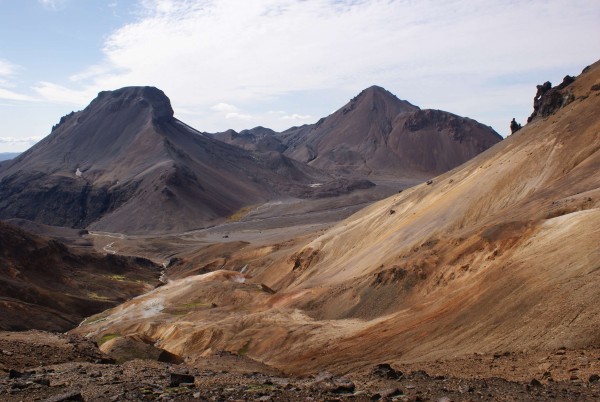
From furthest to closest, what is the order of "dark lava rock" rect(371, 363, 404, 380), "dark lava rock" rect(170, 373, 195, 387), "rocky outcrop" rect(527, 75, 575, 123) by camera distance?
1. "rocky outcrop" rect(527, 75, 575, 123)
2. "dark lava rock" rect(371, 363, 404, 380)
3. "dark lava rock" rect(170, 373, 195, 387)

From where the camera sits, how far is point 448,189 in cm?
5162

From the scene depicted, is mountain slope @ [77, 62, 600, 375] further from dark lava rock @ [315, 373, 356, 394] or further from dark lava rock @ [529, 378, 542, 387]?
dark lava rock @ [315, 373, 356, 394]

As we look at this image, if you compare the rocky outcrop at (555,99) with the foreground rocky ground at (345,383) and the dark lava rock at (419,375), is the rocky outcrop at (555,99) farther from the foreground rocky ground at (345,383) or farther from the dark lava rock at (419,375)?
the dark lava rock at (419,375)

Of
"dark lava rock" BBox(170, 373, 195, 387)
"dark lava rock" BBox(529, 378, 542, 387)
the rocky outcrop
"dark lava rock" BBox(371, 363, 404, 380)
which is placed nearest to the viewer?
"dark lava rock" BBox(529, 378, 542, 387)

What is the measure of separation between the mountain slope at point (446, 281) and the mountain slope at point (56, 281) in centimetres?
485

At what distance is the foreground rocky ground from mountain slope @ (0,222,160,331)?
2559 cm

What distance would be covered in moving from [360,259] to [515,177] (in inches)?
501

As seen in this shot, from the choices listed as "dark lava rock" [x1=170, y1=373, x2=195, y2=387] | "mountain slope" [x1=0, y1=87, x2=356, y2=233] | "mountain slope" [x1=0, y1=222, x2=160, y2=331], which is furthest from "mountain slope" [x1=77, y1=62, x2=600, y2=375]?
"mountain slope" [x1=0, y1=87, x2=356, y2=233]

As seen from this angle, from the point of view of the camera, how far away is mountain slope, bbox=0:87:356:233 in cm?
14875

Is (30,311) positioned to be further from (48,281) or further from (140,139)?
(140,139)

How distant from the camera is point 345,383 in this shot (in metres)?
16.1

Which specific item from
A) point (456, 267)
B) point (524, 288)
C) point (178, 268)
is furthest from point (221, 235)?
point (524, 288)

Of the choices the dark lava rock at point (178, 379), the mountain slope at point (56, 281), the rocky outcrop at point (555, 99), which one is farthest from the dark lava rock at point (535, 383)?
the rocky outcrop at point (555, 99)

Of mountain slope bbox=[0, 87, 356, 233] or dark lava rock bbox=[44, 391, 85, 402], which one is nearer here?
dark lava rock bbox=[44, 391, 85, 402]
